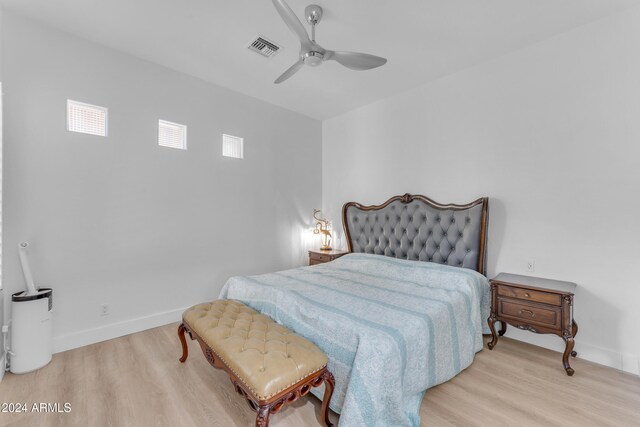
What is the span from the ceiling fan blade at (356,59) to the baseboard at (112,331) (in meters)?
3.13

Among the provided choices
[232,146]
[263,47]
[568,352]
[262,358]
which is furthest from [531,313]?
[232,146]

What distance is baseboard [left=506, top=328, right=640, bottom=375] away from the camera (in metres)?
2.18

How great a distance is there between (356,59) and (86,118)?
262 cm

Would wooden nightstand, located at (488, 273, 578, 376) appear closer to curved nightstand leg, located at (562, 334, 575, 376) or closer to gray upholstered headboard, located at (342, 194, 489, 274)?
curved nightstand leg, located at (562, 334, 575, 376)

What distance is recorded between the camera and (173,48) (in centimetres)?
275

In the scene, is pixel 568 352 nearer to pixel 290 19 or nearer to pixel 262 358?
pixel 262 358

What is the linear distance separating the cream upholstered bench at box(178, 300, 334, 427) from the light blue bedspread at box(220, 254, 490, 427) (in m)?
0.15

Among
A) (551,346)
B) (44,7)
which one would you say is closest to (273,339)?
(551,346)

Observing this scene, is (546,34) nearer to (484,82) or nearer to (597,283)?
(484,82)

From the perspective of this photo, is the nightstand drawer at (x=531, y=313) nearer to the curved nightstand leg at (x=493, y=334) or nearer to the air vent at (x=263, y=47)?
the curved nightstand leg at (x=493, y=334)

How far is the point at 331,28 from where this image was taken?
2.37 meters

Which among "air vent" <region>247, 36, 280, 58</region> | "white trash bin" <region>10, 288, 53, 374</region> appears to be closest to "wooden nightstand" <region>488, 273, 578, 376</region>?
"air vent" <region>247, 36, 280, 58</region>

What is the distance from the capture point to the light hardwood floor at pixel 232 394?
1.70m

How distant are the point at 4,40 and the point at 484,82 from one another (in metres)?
4.43
